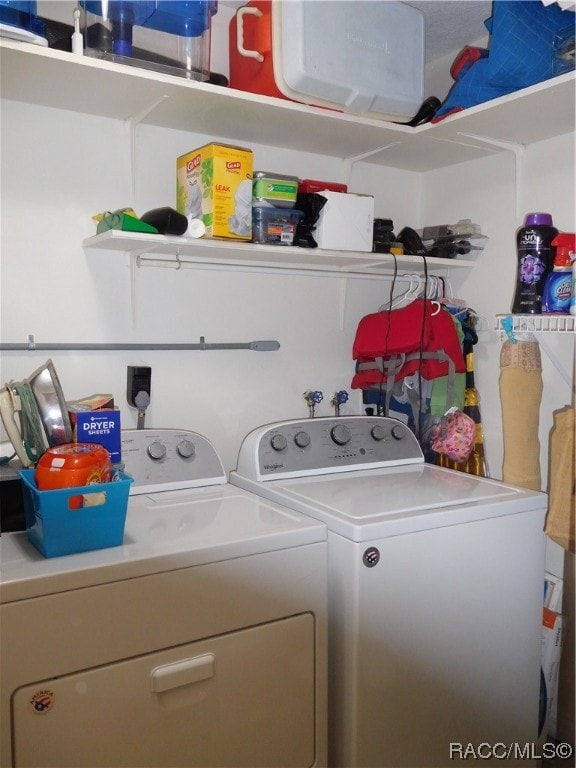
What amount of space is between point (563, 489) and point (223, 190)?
1225 millimetres

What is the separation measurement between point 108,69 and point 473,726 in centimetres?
183

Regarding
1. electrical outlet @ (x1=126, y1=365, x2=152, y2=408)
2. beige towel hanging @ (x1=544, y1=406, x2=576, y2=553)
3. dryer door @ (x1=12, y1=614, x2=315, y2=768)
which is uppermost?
electrical outlet @ (x1=126, y1=365, x2=152, y2=408)

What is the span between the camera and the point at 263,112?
179 centimetres

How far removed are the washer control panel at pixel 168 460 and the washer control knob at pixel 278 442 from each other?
163mm

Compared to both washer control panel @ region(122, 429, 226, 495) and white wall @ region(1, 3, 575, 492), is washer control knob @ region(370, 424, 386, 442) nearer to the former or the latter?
white wall @ region(1, 3, 575, 492)

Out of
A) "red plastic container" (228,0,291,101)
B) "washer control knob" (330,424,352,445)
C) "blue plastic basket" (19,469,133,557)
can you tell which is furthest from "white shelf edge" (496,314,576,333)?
"blue plastic basket" (19,469,133,557)

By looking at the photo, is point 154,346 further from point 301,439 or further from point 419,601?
point 419,601

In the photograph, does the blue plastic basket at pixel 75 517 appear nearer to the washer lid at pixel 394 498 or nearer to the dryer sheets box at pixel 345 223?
the washer lid at pixel 394 498

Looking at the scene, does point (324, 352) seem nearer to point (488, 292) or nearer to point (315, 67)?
point (488, 292)

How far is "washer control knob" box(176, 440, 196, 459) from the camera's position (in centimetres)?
178

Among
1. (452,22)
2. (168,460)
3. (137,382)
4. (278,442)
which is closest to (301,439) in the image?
(278,442)

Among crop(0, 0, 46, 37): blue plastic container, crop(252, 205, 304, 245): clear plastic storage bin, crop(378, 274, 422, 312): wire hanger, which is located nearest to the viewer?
crop(0, 0, 46, 37): blue plastic container

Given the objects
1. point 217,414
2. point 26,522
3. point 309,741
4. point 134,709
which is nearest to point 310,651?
point 309,741

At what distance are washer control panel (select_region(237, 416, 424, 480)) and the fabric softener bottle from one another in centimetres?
54
